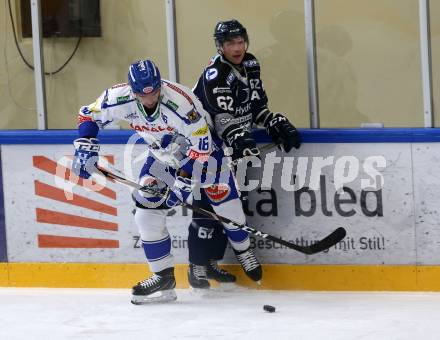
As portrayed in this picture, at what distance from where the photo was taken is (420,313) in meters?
4.75

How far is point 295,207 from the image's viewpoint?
532 cm

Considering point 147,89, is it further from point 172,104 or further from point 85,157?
point 85,157

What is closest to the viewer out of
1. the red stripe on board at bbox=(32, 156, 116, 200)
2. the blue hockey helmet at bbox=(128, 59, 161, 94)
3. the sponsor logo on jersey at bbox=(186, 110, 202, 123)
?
the blue hockey helmet at bbox=(128, 59, 161, 94)

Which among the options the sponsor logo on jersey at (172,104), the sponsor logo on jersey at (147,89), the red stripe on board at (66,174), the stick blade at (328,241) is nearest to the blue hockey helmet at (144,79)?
the sponsor logo on jersey at (147,89)

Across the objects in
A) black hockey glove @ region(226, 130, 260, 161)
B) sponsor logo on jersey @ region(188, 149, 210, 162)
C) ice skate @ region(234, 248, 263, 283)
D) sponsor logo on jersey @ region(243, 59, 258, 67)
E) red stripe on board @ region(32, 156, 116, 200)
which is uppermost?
sponsor logo on jersey @ region(243, 59, 258, 67)

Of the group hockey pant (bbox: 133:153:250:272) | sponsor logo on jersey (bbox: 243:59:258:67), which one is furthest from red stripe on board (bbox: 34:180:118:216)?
sponsor logo on jersey (bbox: 243:59:258:67)

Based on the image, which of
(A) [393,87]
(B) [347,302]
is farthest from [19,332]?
(A) [393,87]

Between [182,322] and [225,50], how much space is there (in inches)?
49.7

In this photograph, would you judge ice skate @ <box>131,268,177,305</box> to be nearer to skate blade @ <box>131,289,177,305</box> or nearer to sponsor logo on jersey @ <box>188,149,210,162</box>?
skate blade @ <box>131,289,177,305</box>

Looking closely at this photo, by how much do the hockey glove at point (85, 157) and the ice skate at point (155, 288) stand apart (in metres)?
0.57

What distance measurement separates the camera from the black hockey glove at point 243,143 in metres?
5.11

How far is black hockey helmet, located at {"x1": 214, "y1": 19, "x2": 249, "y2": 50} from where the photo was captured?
16.7 feet

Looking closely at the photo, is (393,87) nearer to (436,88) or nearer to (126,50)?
(436,88)

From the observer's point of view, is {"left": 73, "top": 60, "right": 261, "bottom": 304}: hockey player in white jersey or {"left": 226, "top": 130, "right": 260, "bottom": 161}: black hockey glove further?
{"left": 226, "top": 130, "right": 260, "bottom": 161}: black hockey glove
